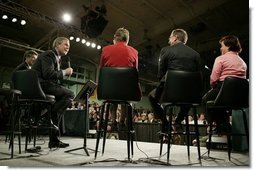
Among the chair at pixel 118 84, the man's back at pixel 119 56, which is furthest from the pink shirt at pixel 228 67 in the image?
the chair at pixel 118 84

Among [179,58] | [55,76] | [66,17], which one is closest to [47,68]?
[55,76]

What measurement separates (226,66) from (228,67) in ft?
0.08

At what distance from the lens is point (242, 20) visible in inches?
144

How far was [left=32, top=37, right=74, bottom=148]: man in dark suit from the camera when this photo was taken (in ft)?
9.95

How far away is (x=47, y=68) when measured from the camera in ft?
9.88

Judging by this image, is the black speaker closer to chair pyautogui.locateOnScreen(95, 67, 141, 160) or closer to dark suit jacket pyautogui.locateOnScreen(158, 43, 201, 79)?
dark suit jacket pyautogui.locateOnScreen(158, 43, 201, 79)

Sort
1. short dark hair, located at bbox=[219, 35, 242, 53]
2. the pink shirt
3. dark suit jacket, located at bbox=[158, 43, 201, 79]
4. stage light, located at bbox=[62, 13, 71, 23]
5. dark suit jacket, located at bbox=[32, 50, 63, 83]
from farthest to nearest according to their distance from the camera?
stage light, located at bbox=[62, 13, 71, 23]
dark suit jacket, located at bbox=[32, 50, 63, 83]
short dark hair, located at bbox=[219, 35, 242, 53]
the pink shirt
dark suit jacket, located at bbox=[158, 43, 201, 79]

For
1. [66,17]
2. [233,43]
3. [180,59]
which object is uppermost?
[66,17]

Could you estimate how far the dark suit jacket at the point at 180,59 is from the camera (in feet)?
8.66

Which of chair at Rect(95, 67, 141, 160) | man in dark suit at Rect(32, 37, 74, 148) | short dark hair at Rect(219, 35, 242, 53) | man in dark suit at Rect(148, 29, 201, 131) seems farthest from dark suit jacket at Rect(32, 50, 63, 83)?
short dark hair at Rect(219, 35, 242, 53)

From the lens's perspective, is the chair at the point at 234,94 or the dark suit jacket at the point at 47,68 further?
the dark suit jacket at the point at 47,68

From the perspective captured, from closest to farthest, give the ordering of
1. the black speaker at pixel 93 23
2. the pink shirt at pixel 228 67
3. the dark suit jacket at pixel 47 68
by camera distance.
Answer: the pink shirt at pixel 228 67, the dark suit jacket at pixel 47 68, the black speaker at pixel 93 23

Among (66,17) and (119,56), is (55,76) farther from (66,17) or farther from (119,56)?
(66,17)

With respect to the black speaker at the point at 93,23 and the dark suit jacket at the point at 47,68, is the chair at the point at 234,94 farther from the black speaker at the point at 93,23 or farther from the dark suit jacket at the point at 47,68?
the black speaker at the point at 93,23
